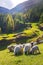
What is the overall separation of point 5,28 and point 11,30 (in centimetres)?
561

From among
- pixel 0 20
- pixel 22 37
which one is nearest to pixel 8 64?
pixel 22 37

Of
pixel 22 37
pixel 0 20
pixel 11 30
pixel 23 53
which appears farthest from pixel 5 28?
pixel 23 53

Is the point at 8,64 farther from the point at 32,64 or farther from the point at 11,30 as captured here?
the point at 11,30

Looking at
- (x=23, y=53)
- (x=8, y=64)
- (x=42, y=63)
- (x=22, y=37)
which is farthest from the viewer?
(x=22, y=37)

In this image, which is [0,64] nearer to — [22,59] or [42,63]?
[22,59]

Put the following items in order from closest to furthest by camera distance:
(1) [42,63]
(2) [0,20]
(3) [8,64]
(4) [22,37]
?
(1) [42,63] → (3) [8,64] → (4) [22,37] → (2) [0,20]

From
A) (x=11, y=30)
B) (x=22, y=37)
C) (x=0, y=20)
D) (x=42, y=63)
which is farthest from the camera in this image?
(x=0, y=20)

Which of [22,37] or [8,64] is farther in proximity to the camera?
[22,37]

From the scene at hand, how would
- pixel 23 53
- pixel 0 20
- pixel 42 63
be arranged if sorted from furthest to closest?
pixel 0 20 → pixel 23 53 → pixel 42 63

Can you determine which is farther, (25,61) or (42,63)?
(25,61)

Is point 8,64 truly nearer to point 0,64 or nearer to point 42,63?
point 0,64

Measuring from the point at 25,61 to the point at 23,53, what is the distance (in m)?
5.36

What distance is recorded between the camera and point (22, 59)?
2508 cm

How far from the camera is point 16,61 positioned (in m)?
24.4
